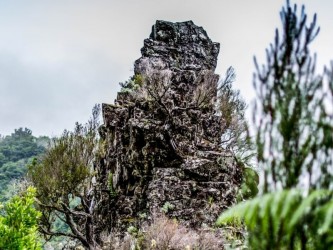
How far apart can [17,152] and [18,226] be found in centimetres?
3787

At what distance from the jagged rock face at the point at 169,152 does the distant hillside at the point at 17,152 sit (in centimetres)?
2113

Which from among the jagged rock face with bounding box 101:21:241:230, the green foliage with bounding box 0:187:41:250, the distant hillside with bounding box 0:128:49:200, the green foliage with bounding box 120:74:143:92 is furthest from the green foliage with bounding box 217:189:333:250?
the distant hillside with bounding box 0:128:49:200

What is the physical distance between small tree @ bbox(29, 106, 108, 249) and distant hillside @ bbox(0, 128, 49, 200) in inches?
842

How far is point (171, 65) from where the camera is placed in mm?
18984

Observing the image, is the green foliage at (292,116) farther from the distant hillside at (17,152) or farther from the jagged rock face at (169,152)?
the distant hillside at (17,152)

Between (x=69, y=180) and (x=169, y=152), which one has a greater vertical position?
(x=169, y=152)

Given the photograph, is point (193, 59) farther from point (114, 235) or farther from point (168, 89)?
point (114, 235)

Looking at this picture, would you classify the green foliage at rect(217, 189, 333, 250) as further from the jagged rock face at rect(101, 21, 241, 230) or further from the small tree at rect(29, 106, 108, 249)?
the small tree at rect(29, 106, 108, 249)

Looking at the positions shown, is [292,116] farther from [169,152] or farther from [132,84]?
[132,84]

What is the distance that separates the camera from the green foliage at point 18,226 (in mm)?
6617

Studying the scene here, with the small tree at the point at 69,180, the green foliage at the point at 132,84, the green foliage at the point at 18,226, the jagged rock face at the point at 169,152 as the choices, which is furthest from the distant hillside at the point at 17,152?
the green foliage at the point at 18,226

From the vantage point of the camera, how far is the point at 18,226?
679cm

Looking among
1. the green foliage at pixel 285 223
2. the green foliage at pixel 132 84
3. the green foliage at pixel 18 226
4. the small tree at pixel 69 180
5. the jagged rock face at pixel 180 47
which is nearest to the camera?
the green foliage at pixel 285 223

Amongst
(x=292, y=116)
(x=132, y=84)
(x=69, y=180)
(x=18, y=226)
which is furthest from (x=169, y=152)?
(x=292, y=116)
